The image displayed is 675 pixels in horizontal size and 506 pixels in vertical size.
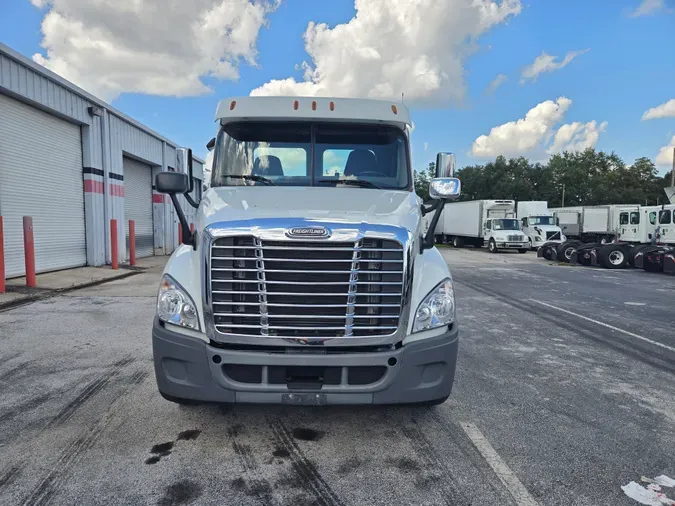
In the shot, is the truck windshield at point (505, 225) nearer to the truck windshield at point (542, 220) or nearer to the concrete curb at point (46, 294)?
the truck windshield at point (542, 220)

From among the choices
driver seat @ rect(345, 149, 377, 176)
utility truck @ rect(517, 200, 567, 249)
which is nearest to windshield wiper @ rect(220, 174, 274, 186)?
driver seat @ rect(345, 149, 377, 176)

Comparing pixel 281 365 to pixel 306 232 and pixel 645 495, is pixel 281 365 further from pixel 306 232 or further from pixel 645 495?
pixel 645 495

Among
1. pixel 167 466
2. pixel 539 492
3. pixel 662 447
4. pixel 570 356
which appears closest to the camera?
pixel 539 492

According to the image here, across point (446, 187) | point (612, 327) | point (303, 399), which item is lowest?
point (612, 327)

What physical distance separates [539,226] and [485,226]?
11.4 ft

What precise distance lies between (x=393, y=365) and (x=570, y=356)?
3712 millimetres

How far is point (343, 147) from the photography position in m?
4.47

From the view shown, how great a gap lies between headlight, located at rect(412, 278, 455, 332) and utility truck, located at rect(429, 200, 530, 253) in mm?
27135

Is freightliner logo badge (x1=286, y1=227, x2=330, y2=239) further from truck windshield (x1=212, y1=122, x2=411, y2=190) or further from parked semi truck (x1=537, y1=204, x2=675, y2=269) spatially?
parked semi truck (x1=537, y1=204, x2=675, y2=269)

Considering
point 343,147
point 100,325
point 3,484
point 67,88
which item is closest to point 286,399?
point 3,484

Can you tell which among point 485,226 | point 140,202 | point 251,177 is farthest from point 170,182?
point 485,226

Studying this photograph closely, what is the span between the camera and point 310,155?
4406 mm

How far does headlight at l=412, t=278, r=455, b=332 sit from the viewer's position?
327 centimetres

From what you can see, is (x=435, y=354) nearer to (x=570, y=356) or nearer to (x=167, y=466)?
(x=167, y=466)
